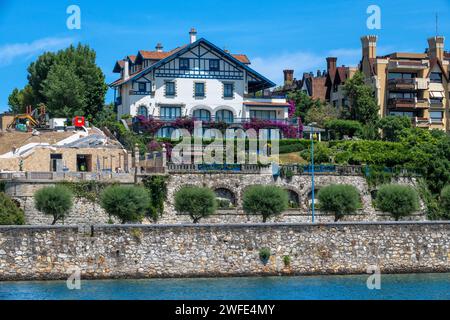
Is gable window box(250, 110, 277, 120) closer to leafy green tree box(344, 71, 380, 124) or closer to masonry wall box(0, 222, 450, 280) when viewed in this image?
leafy green tree box(344, 71, 380, 124)

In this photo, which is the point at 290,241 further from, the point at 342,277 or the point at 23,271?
the point at 23,271

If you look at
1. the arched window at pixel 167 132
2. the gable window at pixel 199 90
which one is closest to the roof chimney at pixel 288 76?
the gable window at pixel 199 90

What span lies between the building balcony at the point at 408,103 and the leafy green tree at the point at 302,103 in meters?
6.54

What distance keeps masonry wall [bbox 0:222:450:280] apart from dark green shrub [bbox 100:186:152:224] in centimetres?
964

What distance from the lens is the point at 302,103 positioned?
94.3 m

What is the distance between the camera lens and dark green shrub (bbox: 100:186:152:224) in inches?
2180

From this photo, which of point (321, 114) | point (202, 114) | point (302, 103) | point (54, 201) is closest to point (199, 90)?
point (202, 114)

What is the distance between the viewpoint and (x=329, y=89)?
100812 millimetres

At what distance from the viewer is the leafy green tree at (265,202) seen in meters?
58.5

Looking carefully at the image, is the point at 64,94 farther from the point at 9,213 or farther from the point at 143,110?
the point at 9,213

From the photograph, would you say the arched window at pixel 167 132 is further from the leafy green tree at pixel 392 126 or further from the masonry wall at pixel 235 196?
the leafy green tree at pixel 392 126

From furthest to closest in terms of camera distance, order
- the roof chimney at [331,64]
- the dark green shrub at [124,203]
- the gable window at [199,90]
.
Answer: the roof chimney at [331,64], the gable window at [199,90], the dark green shrub at [124,203]
